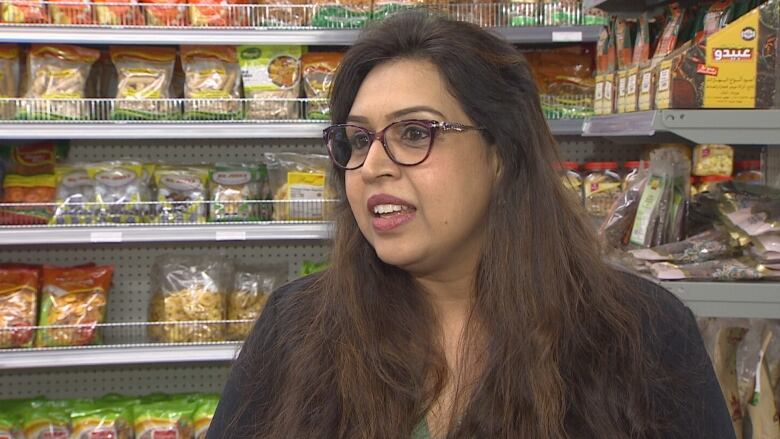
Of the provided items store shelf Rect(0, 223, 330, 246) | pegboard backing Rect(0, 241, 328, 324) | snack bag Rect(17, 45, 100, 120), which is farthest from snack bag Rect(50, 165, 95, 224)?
pegboard backing Rect(0, 241, 328, 324)

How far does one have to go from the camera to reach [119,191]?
3.21 metres

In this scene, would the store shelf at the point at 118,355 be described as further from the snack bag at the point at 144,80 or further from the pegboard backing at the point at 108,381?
the snack bag at the point at 144,80

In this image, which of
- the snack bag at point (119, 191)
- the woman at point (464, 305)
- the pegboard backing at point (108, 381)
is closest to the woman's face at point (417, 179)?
the woman at point (464, 305)

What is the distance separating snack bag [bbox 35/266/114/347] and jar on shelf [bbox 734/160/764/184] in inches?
93.3

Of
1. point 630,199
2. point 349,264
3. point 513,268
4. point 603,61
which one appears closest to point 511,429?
point 513,268

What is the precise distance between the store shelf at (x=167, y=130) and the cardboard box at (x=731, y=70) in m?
1.29

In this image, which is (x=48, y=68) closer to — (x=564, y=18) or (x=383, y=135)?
(x=564, y=18)

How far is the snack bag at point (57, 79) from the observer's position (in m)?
3.08

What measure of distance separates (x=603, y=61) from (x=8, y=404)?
2.46m

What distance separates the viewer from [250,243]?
3.59 meters

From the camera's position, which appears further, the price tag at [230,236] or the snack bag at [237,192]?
the snack bag at [237,192]

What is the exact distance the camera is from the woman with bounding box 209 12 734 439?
1.22 metres

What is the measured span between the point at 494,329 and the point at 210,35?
6.80 ft

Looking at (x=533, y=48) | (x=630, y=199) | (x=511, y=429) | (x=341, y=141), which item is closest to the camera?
(x=511, y=429)
